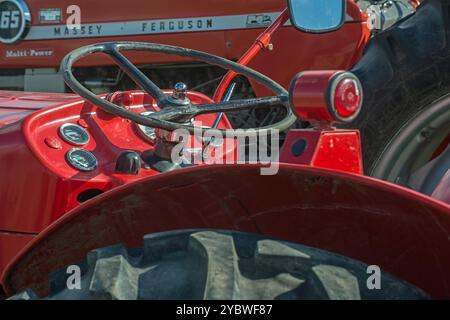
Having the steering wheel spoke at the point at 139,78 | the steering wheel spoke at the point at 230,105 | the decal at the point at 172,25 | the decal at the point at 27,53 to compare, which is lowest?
the steering wheel spoke at the point at 230,105

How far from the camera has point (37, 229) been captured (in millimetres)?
1838

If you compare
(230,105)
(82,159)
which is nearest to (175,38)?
(230,105)

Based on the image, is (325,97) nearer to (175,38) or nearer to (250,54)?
(250,54)

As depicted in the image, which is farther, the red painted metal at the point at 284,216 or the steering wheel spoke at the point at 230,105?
the steering wheel spoke at the point at 230,105

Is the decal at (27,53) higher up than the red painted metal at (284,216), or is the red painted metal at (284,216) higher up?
the decal at (27,53)

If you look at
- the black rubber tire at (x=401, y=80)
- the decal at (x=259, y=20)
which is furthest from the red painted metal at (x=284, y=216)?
the decal at (x=259, y=20)

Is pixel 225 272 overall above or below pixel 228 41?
below

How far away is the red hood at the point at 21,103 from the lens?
231 cm

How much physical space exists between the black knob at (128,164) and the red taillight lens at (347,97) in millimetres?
703

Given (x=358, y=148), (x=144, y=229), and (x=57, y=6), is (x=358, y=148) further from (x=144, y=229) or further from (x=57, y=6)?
(x=57, y=6)

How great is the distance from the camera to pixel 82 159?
1.92 meters

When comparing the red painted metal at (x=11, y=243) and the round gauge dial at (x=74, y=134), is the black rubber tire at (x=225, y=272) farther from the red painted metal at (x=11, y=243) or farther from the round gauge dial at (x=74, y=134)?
the round gauge dial at (x=74, y=134)

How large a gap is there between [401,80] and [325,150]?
88 cm

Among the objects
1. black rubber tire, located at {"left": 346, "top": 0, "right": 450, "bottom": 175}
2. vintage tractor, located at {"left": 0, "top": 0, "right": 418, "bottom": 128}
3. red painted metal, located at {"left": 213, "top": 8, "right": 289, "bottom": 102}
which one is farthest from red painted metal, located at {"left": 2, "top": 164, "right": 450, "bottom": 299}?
vintage tractor, located at {"left": 0, "top": 0, "right": 418, "bottom": 128}
